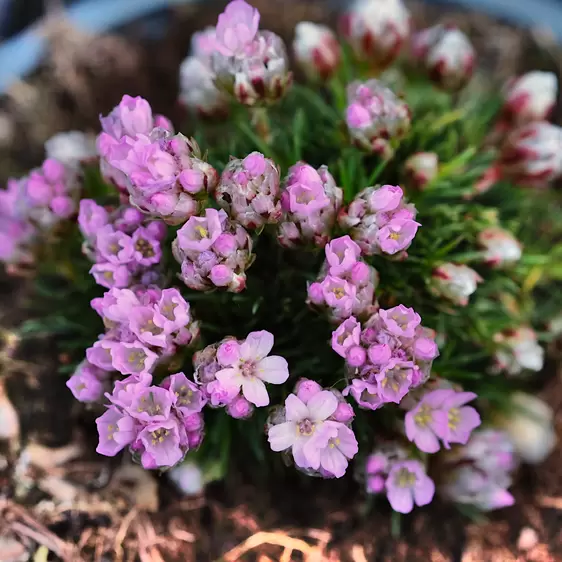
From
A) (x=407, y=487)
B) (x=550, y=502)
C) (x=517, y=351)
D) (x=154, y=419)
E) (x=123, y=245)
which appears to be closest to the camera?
(x=154, y=419)

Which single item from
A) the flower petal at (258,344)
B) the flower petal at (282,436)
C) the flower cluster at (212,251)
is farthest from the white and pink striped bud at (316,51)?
the flower petal at (282,436)

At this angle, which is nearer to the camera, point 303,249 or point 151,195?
point 151,195

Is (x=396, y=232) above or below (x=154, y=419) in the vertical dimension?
above

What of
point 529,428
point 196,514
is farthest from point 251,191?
point 529,428

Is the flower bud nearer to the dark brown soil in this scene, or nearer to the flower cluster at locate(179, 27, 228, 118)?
the dark brown soil

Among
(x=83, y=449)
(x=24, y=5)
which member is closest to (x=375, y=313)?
(x=83, y=449)

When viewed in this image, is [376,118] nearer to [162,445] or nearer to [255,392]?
[255,392]

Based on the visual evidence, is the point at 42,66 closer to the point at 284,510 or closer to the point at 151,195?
the point at 151,195
